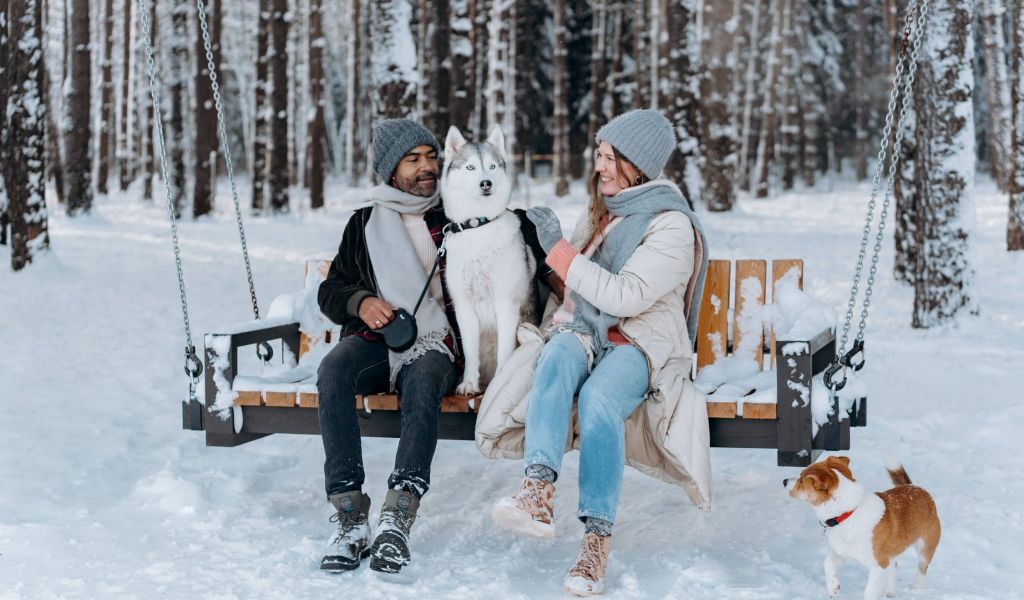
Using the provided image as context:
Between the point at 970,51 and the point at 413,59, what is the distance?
4945 mm

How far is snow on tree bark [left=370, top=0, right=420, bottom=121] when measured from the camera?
9836 mm

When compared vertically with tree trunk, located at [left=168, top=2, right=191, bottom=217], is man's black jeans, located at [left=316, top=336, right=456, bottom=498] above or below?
below

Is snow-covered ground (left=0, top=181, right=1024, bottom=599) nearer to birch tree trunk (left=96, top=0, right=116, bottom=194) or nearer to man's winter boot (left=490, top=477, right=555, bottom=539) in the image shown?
man's winter boot (left=490, top=477, right=555, bottom=539)

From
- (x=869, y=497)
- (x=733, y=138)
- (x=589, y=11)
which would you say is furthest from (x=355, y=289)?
(x=589, y=11)

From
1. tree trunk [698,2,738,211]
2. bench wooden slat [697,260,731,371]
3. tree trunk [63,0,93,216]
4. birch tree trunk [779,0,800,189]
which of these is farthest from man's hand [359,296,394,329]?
birch tree trunk [779,0,800,189]

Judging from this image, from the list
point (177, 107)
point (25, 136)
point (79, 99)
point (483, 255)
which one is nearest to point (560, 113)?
point (177, 107)

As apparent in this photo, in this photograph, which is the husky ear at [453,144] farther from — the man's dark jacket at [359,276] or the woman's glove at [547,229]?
the woman's glove at [547,229]

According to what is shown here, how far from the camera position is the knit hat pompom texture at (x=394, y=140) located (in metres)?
4.17

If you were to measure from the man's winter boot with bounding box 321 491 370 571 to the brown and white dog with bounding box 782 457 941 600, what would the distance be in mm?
1454

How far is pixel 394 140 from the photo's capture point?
4.18 m

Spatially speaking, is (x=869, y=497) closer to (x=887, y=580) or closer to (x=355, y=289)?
(x=887, y=580)

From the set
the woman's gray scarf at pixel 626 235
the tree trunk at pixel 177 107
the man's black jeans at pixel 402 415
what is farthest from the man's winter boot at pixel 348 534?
the tree trunk at pixel 177 107

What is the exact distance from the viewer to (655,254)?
11.9ft

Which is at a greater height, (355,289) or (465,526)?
(355,289)
